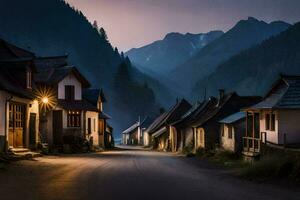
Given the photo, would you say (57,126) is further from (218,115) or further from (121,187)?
(121,187)

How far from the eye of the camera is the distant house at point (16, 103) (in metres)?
31.8

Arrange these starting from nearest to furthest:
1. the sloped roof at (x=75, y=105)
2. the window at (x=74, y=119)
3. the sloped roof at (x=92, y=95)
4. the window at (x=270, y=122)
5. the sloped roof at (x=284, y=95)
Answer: the sloped roof at (x=284, y=95)
the window at (x=270, y=122)
the sloped roof at (x=75, y=105)
the window at (x=74, y=119)
the sloped roof at (x=92, y=95)

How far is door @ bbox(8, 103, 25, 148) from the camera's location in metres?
34.0

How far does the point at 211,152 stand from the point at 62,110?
15.8 metres

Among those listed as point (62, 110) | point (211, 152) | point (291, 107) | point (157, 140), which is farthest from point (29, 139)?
point (157, 140)

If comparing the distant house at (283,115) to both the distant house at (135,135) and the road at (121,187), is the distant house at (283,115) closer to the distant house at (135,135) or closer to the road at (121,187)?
the road at (121,187)

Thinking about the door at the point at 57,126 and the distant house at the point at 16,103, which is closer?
the distant house at the point at 16,103

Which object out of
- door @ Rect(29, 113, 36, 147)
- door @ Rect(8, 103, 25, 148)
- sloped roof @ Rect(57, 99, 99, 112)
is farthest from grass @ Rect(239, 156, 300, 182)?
sloped roof @ Rect(57, 99, 99, 112)

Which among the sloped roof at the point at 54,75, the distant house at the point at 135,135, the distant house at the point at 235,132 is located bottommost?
the distant house at the point at 135,135

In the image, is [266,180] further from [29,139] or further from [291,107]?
[29,139]

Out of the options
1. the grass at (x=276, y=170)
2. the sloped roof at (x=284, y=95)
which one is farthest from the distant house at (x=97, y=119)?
the grass at (x=276, y=170)

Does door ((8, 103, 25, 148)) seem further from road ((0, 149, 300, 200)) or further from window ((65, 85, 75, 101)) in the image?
window ((65, 85, 75, 101))

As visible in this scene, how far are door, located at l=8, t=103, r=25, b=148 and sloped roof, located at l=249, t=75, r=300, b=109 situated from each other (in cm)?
1617

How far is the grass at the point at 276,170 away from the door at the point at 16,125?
1704cm
